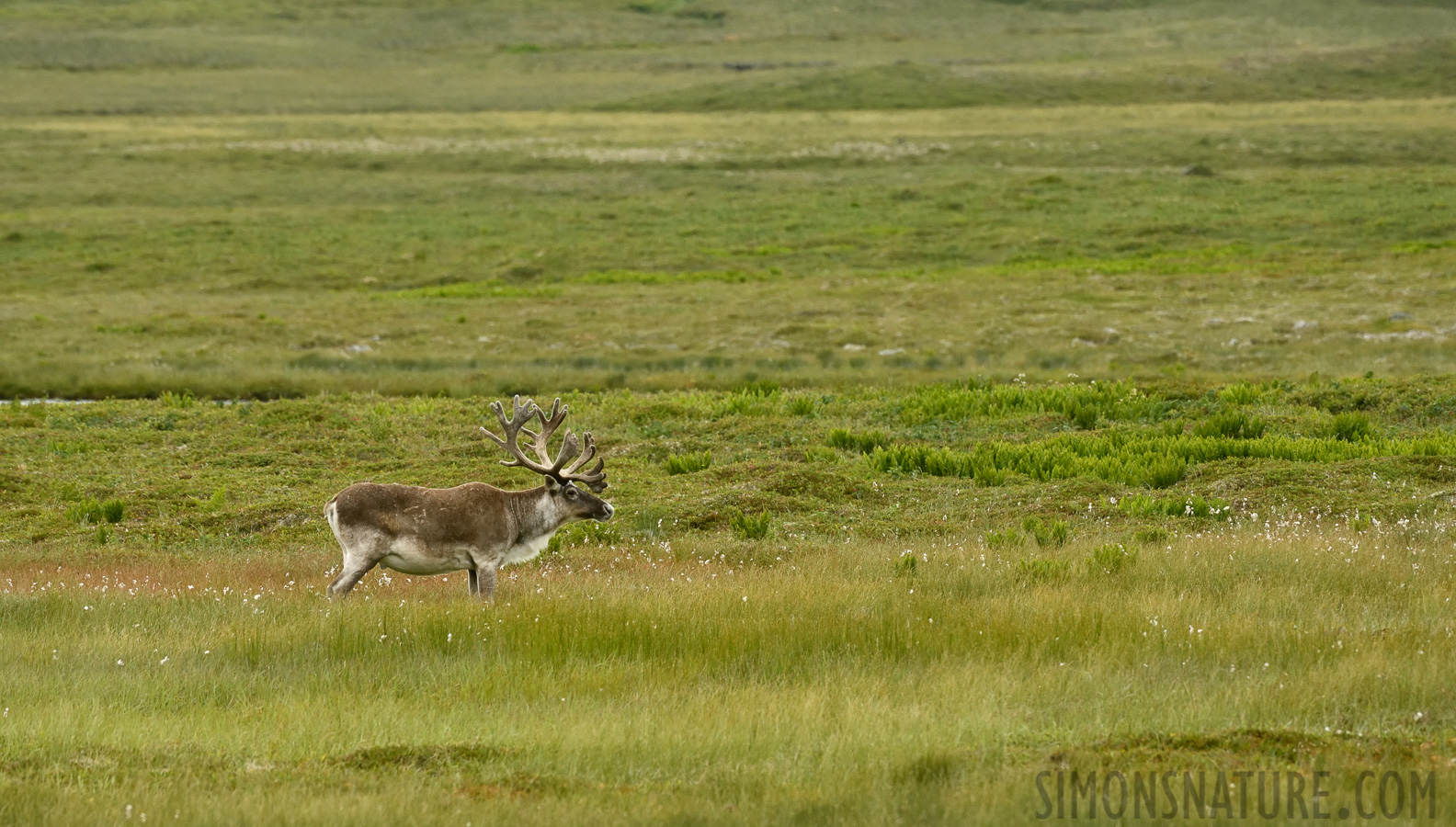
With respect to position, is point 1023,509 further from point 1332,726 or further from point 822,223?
point 822,223

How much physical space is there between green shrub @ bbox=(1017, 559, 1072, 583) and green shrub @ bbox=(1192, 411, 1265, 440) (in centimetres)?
833

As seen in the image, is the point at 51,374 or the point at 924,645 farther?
the point at 51,374

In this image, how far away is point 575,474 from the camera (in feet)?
43.8

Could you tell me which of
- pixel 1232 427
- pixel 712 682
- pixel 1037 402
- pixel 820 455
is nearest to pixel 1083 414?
Result: pixel 1037 402

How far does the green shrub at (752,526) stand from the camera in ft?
52.9

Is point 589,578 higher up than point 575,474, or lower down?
lower down

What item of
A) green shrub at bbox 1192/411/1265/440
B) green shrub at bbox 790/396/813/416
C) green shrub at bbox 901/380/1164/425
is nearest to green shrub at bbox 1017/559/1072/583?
green shrub at bbox 1192/411/1265/440

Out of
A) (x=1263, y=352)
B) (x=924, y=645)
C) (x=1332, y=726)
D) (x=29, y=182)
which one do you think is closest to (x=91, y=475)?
(x=924, y=645)

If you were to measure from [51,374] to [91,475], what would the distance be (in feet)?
45.7

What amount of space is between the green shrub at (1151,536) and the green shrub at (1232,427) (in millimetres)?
6116

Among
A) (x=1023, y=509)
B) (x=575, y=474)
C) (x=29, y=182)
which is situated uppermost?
(x=29, y=182)

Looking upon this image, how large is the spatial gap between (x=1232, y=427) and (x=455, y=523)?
486 inches

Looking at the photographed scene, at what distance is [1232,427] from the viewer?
67.7 ft

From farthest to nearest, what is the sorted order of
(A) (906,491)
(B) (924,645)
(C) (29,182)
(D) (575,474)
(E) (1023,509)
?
(C) (29,182) → (A) (906,491) → (E) (1023,509) → (D) (575,474) → (B) (924,645)
